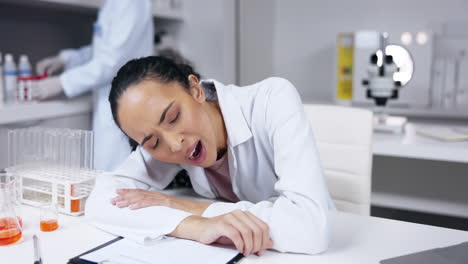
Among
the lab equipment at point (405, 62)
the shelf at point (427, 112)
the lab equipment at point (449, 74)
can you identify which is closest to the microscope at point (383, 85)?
the lab equipment at point (405, 62)

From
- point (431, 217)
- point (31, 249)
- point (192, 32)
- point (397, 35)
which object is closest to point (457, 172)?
point (431, 217)

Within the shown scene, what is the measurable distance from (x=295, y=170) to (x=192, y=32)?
83.1 inches

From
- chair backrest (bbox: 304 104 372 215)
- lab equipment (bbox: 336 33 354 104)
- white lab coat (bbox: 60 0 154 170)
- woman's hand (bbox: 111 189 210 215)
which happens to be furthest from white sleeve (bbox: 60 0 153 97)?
lab equipment (bbox: 336 33 354 104)

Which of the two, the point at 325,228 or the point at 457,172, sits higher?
the point at 325,228

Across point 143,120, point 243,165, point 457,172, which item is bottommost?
point 457,172

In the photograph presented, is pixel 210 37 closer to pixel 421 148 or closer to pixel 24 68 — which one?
pixel 24 68

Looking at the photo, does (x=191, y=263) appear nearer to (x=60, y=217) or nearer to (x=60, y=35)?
(x=60, y=217)

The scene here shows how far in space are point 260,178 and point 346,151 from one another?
0.30 meters

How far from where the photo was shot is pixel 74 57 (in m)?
2.30

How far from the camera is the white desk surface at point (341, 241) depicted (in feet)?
2.62

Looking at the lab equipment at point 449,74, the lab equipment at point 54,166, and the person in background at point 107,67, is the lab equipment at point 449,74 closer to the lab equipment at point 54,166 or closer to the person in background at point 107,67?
the person in background at point 107,67

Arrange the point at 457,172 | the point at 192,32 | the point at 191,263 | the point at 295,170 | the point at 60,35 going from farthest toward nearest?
the point at 192,32 < the point at 60,35 < the point at 457,172 < the point at 295,170 < the point at 191,263

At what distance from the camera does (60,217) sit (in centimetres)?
100

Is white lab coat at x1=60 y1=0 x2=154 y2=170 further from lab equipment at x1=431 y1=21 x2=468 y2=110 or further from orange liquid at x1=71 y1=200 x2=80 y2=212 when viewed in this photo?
lab equipment at x1=431 y1=21 x2=468 y2=110
